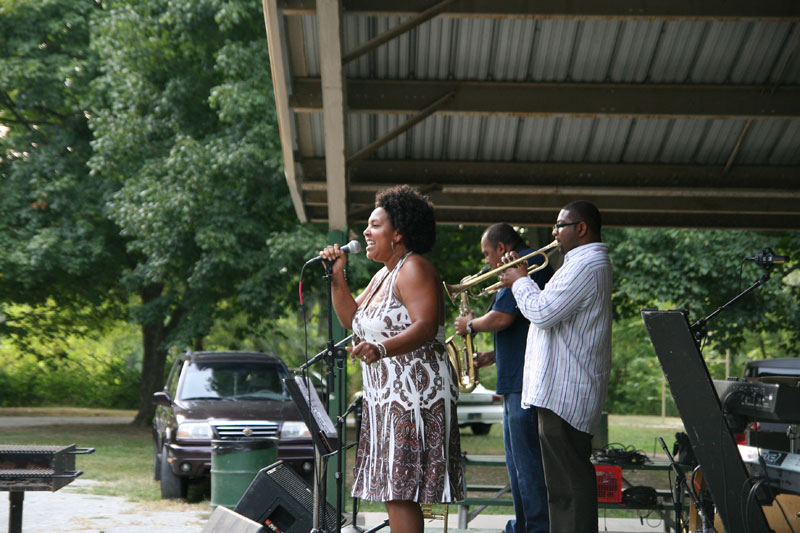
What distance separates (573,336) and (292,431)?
20.2 feet

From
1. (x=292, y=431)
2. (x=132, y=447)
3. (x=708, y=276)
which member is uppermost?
(x=708, y=276)

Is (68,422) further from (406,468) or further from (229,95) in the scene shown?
(406,468)

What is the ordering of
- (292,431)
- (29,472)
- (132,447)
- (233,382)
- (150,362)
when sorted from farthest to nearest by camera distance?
(150,362), (132,447), (233,382), (292,431), (29,472)

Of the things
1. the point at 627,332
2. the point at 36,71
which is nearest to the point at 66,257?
the point at 36,71

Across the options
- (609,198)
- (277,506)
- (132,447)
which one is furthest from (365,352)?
(132,447)

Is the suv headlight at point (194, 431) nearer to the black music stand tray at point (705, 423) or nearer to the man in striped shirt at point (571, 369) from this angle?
the man in striped shirt at point (571, 369)

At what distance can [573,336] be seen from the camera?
13.9ft

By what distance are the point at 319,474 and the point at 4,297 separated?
15.4 m

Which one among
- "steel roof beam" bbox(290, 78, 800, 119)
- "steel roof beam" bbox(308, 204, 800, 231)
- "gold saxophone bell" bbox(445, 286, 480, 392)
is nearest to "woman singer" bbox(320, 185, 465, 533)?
"gold saxophone bell" bbox(445, 286, 480, 392)

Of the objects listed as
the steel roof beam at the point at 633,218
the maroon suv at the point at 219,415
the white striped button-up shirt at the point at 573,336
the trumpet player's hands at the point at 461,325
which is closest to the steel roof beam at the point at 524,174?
the steel roof beam at the point at 633,218

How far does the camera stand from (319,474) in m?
4.34

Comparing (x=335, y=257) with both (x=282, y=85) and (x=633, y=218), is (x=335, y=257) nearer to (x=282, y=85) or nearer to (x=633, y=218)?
(x=282, y=85)

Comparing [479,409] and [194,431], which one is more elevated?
[194,431]

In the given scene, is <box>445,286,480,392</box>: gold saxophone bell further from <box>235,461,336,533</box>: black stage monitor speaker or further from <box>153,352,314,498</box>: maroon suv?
<box>153,352,314,498</box>: maroon suv
